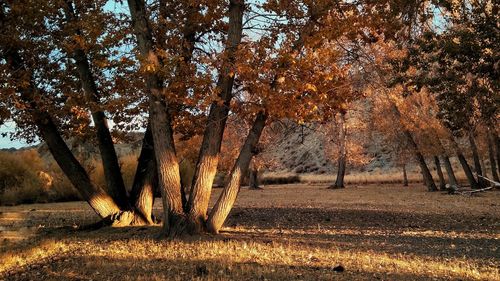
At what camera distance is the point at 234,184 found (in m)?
10.2

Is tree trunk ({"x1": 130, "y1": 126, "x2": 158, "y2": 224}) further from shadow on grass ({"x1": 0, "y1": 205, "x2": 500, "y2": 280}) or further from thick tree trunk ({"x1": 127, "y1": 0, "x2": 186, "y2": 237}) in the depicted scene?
thick tree trunk ({"x1": 127, "y1": 0, "x2": 186, "y2": 237})

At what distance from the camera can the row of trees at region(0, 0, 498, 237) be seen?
29.5 ft

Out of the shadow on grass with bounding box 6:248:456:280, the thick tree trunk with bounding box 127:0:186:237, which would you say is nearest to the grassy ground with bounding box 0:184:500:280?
the shadow on grass with bounding box 6:248:456:280

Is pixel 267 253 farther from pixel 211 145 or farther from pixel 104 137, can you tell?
pixel 104 137

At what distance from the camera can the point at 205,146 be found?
10188mm

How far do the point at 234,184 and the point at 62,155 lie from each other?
15.7 ft

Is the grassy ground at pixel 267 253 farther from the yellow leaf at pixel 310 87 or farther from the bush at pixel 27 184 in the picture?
the bush at pixel 27 184

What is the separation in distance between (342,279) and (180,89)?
5.10 metres

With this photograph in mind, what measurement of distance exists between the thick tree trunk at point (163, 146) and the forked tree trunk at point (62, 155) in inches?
111

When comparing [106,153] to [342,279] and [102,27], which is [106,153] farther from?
[342,279]

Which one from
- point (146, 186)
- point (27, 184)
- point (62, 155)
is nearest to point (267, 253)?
point (146, 186)

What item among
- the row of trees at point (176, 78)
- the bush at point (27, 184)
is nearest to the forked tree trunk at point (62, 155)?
the row of trees at point (176, 78)

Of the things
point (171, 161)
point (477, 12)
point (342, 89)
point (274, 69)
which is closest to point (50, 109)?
point (171, 161)

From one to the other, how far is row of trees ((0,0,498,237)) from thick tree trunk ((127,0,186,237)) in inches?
0.9
